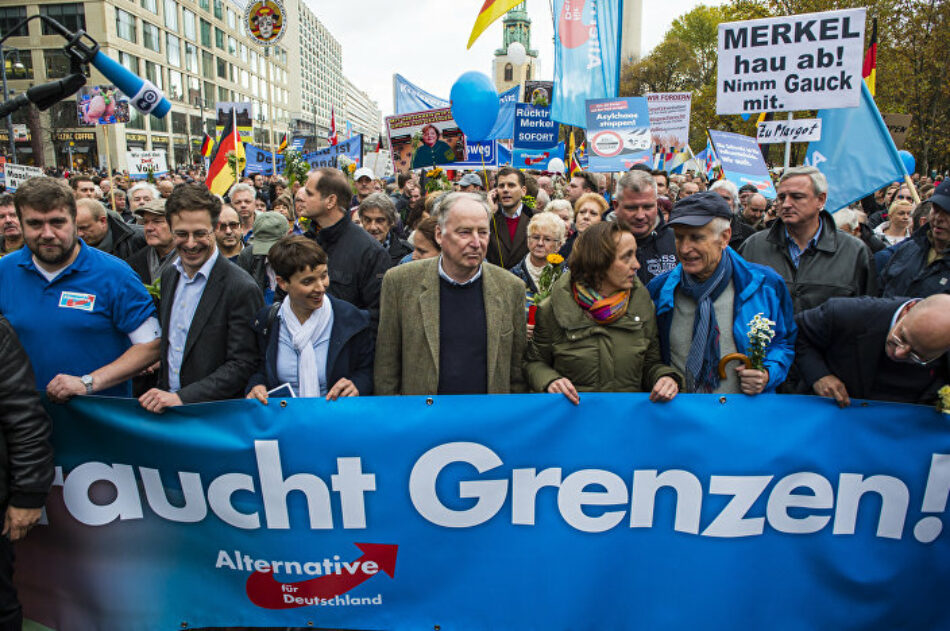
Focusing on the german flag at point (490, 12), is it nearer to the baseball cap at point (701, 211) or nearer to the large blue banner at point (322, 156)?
the baseball cap at point (701, 211)

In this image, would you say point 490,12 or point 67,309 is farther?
point 490,12

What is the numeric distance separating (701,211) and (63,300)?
292cm

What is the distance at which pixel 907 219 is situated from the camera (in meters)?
5.96

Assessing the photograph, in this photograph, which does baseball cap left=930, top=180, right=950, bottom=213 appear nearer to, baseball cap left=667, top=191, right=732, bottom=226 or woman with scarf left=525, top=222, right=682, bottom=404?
baseball cap left=667, top=191, right=732, bottom=226

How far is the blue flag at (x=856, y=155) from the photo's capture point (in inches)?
187

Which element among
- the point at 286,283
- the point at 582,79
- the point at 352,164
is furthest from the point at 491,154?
the point at 286,283

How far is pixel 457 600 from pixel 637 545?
804mm

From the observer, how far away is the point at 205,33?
227 ft

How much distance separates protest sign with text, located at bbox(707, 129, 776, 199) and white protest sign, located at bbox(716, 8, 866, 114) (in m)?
2.67

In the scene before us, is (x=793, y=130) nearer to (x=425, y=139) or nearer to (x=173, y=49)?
(x=425, y=139)

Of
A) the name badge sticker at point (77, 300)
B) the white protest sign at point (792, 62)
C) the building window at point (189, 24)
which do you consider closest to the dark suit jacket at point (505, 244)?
the white protest sign at point (792, 62)

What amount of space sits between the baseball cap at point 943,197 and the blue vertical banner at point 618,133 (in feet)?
16.6

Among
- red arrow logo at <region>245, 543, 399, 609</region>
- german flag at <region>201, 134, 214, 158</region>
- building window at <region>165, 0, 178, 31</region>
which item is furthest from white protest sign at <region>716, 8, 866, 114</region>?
building window at <region>165, 0, 178, 31</region>

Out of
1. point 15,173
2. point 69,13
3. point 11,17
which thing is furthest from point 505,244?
point 11,17
